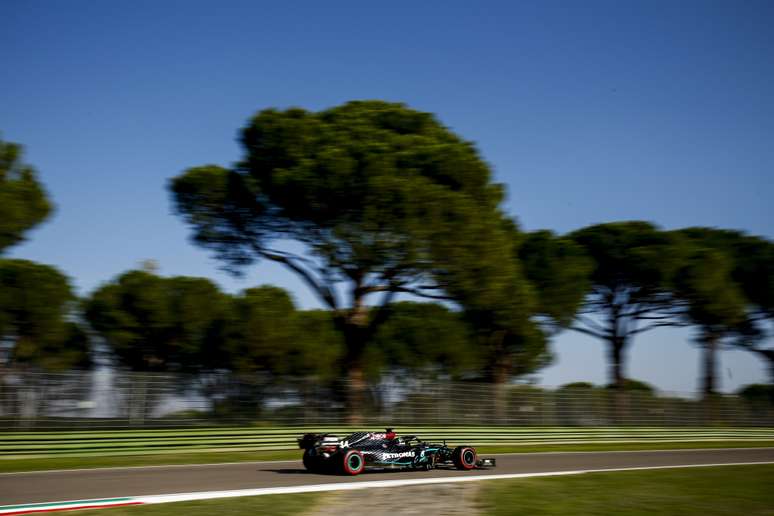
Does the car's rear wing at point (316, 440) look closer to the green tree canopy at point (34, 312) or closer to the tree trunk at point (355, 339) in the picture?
the tree trunk at point (355, 339)

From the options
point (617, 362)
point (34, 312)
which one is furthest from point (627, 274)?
point (34, 312)

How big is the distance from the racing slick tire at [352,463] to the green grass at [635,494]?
2.51m

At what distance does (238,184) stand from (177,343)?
11.6 meters

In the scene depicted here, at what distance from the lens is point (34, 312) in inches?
1129

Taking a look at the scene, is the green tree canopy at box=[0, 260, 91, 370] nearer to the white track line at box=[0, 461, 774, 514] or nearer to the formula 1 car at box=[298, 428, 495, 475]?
the formula 1 car at box=[298, 428, 495, 475]

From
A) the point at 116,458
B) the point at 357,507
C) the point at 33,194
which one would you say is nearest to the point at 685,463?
the point at 357,507

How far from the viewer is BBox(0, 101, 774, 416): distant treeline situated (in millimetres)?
24156

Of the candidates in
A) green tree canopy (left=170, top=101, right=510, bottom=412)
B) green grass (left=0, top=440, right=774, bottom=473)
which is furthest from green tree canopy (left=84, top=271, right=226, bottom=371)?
green grass (left=0, top=440, right=774, bottom=473)

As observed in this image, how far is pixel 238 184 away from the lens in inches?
1061

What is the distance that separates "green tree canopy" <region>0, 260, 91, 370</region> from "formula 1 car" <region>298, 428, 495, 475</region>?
1712 centimetres

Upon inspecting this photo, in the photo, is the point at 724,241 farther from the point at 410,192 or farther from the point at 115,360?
the point at 115,360

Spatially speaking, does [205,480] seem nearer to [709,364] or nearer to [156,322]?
[156,322]

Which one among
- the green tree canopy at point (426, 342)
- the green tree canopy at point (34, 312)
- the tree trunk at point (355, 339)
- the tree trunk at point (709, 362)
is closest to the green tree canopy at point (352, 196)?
the tree trunk at point (355, 339)

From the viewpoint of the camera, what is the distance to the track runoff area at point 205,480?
403 inches
